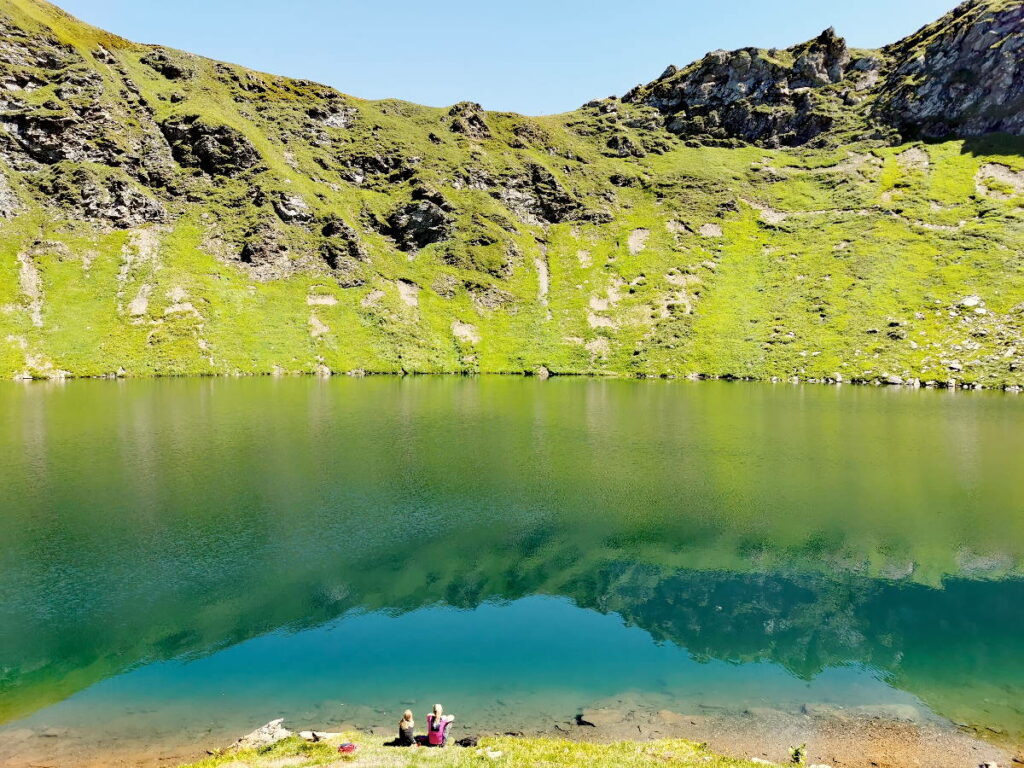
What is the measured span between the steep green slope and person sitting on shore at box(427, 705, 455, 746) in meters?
124

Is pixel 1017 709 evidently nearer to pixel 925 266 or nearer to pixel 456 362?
pixel 456 362

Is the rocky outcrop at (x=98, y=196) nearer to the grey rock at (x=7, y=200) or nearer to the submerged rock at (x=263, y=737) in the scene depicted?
the grey rock at (x=7, y=200)

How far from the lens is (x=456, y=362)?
5748 inches

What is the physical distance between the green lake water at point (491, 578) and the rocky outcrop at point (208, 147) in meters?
133

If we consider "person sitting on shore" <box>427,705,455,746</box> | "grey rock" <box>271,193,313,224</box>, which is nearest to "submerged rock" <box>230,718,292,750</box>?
"person sitting on shore" <box>427,705,455,746</box>

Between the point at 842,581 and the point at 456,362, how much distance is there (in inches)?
4752

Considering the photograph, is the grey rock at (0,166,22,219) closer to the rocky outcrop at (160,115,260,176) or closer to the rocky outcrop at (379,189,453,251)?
the rocky outcrop at (160,115,260,176)

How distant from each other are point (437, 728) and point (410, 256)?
167m

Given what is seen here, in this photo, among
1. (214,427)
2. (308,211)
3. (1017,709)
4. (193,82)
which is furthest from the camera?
(193,82)

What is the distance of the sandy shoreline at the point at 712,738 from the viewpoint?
17188 mm

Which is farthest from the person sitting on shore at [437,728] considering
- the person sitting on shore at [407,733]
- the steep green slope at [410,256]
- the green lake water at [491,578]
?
the steep green slope at [410,256]

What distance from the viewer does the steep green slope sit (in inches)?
5118

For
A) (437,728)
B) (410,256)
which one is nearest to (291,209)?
(410,256)

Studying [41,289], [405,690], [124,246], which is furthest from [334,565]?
[124,246]
